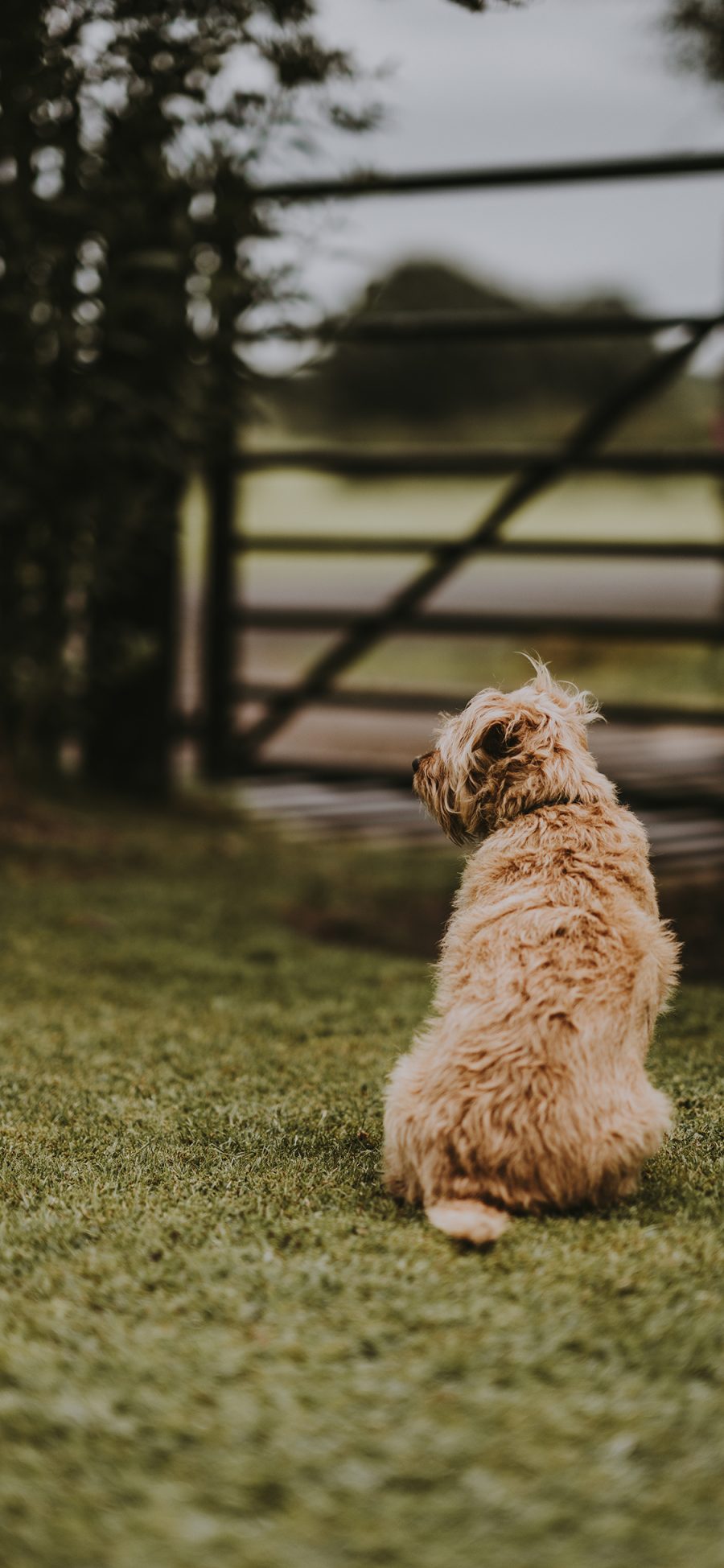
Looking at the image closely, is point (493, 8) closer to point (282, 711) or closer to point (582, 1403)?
point (582, 1403)

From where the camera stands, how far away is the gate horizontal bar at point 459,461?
292 inches

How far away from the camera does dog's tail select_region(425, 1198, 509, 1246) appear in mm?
2234

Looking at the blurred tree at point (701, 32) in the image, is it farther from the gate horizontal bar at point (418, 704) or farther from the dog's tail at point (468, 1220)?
the dog's tail at point (468, 1220)

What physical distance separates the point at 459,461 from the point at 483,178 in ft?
5.14

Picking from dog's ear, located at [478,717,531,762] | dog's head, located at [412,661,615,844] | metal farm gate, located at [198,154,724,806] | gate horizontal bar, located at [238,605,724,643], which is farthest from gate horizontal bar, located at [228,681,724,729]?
dog's ear, located at [478,717,531,762]

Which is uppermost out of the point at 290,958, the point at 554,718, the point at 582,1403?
the point at 554,718

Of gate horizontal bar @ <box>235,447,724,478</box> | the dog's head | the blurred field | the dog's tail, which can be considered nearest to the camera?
the dog's tail

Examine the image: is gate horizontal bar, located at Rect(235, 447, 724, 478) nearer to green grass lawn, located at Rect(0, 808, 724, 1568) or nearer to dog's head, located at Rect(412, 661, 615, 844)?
green grass lawn, located at Rect(0, 808, 724, 1568)

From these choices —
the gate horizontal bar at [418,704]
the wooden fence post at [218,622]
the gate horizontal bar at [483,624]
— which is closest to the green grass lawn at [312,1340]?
the gate horizontal bar at [418,704]

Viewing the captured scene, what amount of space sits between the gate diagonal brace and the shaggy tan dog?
16.4 feet

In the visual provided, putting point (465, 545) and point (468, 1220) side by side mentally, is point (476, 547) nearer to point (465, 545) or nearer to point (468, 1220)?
point (465, 545)

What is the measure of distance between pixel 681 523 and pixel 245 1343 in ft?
22.4

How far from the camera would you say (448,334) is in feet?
25.1

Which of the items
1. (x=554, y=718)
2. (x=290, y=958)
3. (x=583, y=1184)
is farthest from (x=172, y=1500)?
(x=290, y=958)
